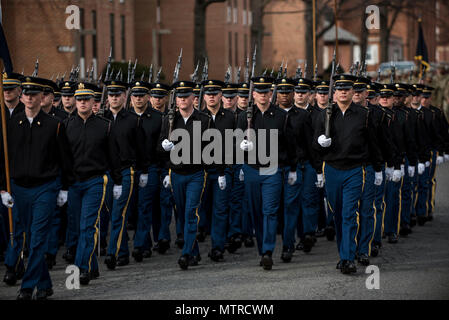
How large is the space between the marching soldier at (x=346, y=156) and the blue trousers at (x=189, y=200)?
1520 millimetres

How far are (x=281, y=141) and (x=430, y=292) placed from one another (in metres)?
2.91

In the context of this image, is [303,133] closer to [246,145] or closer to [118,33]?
[246,145]

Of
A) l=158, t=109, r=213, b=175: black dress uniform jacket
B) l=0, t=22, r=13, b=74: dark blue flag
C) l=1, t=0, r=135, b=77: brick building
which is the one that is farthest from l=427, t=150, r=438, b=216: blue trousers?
l=1, t=0, r=135, b=77: brick building

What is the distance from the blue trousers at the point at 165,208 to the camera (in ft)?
41.3

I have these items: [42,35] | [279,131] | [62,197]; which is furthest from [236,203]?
[42,35]

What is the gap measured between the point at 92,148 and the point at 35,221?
1.52 m

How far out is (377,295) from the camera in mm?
9078

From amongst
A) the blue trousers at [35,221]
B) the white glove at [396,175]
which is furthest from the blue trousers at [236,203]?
the blue trousers at [35,221]

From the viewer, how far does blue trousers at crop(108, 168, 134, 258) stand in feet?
36.3

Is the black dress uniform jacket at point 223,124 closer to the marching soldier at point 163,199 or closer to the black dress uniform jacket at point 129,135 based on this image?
the marching soldier at point 163,199

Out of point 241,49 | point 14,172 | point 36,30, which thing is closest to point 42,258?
point 14,172

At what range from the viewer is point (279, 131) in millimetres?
11219

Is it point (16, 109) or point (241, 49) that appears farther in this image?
point (241, 49)

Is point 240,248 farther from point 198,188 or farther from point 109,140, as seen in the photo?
point 109,140
